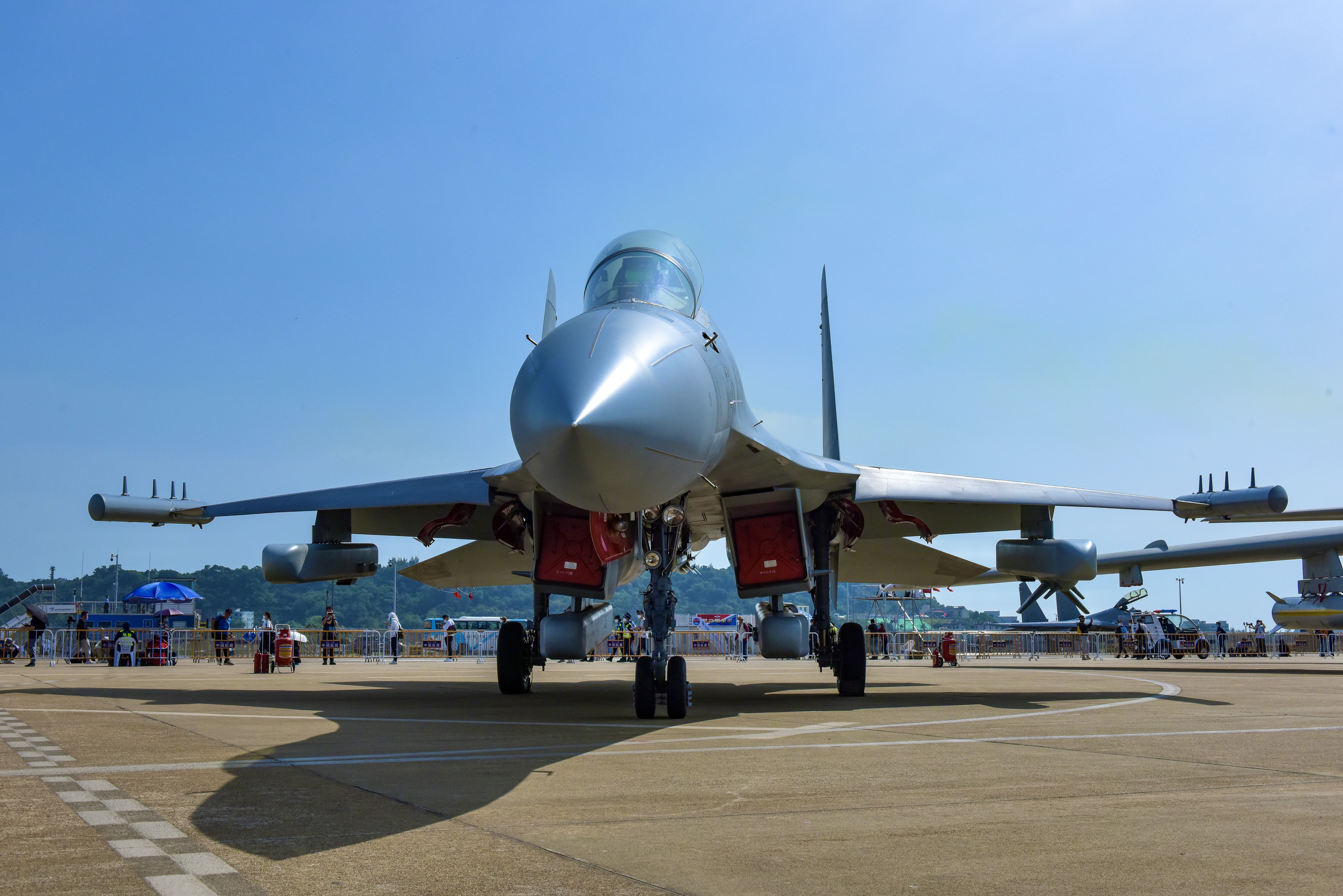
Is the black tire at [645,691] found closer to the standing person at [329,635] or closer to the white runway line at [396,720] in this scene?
the white runway line at [396,720]

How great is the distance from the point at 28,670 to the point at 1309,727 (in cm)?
2045

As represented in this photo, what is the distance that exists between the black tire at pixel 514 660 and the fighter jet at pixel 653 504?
20mm

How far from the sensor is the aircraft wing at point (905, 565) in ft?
51.5

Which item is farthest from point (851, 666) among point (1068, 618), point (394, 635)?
point (1068, 618)

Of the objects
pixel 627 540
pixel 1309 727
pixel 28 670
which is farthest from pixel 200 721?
pixel 28 670

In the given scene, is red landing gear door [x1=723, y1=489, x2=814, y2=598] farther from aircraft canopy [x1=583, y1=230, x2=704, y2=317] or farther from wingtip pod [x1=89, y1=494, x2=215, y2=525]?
wingtip pod [x1=89, y1=494, x2=215, y2=525]

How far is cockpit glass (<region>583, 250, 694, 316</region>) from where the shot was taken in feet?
26.8

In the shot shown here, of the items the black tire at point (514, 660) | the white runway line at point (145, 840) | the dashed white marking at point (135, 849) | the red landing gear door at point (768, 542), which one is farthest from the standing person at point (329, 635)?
the dashed white marking at point (135, 849)

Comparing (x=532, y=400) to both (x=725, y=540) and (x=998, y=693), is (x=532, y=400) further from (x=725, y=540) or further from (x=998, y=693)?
(x=998, y=693)

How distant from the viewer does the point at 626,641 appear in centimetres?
3291

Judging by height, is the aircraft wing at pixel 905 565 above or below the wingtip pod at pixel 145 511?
below

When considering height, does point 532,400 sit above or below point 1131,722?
above

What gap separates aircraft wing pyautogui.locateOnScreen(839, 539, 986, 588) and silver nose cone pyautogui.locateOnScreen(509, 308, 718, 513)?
9.52m

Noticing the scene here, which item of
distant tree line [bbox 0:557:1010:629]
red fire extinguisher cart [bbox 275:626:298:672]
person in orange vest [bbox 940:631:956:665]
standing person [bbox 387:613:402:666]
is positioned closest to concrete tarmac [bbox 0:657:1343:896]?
red fire extinguisher cart [bbox 275:626:298:672]
